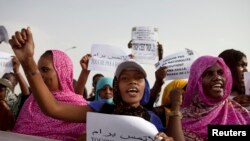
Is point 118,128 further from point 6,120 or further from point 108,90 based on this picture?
point 108,90

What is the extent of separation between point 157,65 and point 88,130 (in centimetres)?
230

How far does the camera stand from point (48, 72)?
10.5 feet

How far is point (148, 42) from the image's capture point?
472cm

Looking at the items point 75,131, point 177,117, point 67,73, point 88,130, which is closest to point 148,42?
point 67,73

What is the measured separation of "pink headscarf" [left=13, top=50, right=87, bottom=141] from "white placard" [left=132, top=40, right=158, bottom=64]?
135cm

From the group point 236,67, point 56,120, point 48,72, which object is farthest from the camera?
point 236,67

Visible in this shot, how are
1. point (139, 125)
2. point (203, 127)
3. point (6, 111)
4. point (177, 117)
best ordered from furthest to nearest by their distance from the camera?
1. point (6, 111)
2. point (203, 127)
3. point (177, 117)
4. point (139, 125)

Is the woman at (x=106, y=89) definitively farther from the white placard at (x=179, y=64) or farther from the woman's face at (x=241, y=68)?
the woman's face at (x=241, y=68)

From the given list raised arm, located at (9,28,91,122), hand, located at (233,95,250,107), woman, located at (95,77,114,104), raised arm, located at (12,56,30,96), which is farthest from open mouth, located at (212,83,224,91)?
woman, located at (95,77,114,104)

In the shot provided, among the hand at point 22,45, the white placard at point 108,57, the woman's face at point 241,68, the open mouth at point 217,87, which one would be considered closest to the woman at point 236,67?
the woman's face at point 241,68

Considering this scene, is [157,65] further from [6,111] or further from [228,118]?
[6,111]

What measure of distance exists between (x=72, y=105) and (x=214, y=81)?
1219 mm

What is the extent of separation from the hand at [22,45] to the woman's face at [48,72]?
100cm

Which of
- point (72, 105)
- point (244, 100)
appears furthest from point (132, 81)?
point (244, 100)
